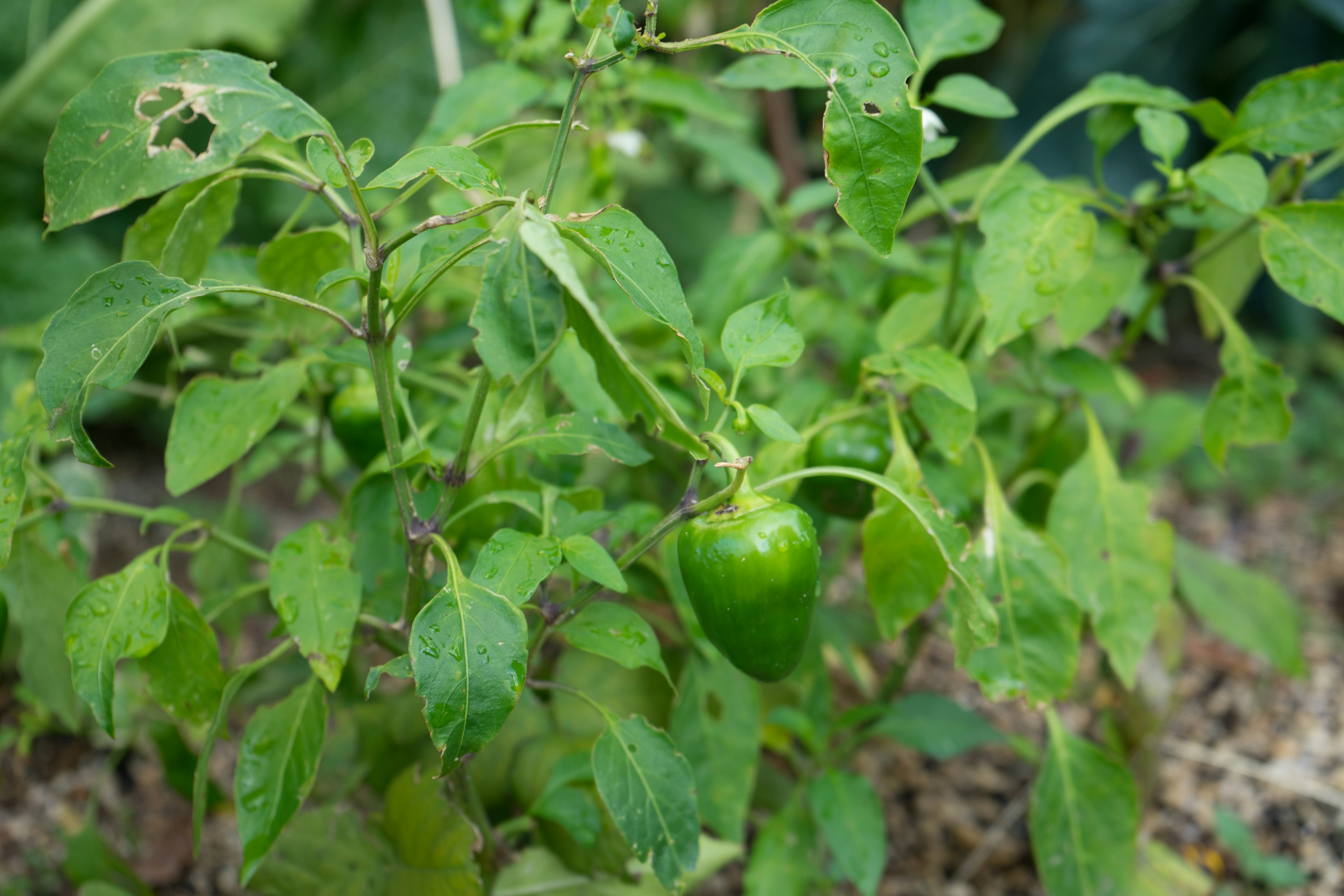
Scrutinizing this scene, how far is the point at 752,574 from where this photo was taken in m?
0.51

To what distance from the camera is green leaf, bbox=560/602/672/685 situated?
0.56 m

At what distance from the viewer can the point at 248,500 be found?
182cm

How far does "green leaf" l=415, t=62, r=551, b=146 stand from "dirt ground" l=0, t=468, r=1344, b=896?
0.84m

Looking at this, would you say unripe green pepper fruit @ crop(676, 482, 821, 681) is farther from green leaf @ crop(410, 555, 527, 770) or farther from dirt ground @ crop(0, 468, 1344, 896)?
dirt ground @ crop(0, 468, 1344, 896)

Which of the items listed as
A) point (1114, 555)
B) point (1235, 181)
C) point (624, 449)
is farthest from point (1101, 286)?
point (624, 449)

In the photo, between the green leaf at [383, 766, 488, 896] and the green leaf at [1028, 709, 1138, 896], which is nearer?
the green leaf at [383, 766, 488, 896]

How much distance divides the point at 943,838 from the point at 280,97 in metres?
1.12

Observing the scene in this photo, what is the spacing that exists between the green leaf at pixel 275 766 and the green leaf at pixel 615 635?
198mm

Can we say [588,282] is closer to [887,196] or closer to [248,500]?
[887,196]

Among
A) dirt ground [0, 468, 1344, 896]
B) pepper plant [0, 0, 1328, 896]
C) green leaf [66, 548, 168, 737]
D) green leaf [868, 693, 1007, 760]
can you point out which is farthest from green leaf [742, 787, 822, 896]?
green leaf [66, 548, 168, 737]

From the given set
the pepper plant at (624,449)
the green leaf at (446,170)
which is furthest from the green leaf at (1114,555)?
the green leaf at (446,170)

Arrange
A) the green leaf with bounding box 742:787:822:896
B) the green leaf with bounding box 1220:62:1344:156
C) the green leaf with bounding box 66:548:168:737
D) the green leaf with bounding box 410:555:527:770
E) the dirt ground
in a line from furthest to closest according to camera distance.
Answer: the dirt ground < the green leaf with bounding box 742:787:822:896 < the green leaf with bounding box 1220:62:1344:156 < the green leaf with bounding box 66:548:168:737 < the green leaf with bounding box 410:555:527:770

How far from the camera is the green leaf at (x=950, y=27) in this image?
0.79m

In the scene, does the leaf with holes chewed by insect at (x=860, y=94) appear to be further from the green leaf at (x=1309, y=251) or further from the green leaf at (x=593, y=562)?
the green leaf at (x=1309, y=251)
